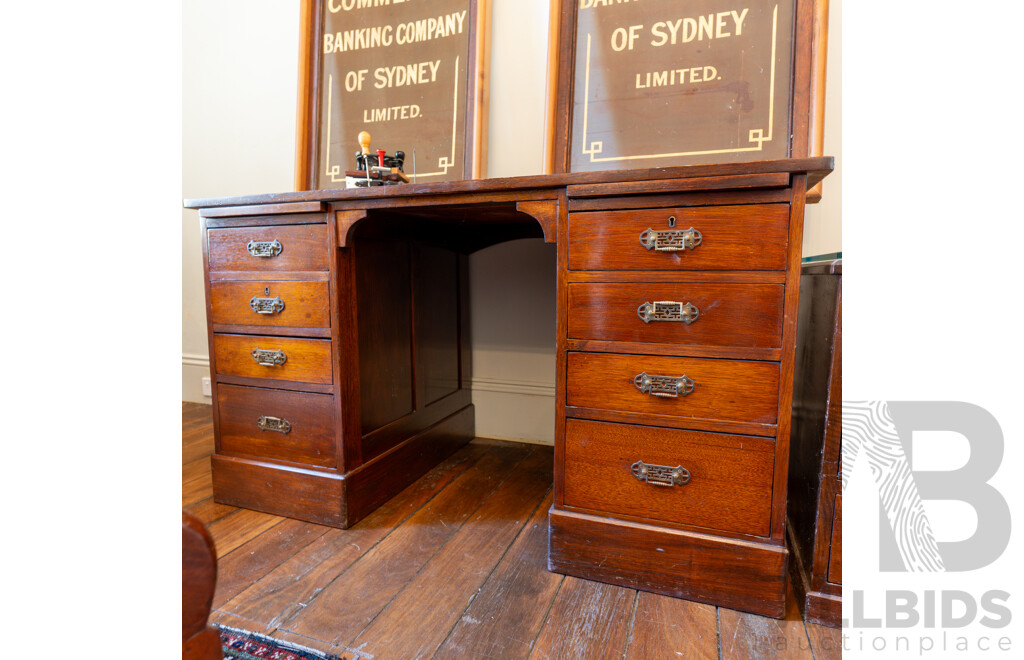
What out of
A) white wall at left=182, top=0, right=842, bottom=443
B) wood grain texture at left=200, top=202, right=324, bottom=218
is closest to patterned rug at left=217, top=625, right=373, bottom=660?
wood grain texture at left=200, top=202, right=324, bottom=218

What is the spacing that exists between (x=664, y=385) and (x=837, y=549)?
42 cm

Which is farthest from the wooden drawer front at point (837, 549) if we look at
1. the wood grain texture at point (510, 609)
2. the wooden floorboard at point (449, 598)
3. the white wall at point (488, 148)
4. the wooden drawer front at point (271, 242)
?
the wooden drawer front at point (271, 242)

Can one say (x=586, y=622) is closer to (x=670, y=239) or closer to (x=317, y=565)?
(x=317, y=565)

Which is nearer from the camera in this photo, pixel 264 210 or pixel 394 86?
pixel 264 210

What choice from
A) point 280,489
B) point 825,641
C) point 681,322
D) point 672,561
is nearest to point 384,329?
point 280,489

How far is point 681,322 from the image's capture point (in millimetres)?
947

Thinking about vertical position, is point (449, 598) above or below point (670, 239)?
below

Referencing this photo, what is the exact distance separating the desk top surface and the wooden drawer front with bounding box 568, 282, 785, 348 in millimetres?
204

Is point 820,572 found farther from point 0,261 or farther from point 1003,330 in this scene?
point 0,261

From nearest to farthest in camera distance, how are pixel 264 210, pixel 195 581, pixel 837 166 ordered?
1. pixel 195 581
2. pixel 264 210
3. pixel 837 166

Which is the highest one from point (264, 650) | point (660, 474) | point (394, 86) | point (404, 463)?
point (394, 86)

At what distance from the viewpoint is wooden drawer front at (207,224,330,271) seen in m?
1.21

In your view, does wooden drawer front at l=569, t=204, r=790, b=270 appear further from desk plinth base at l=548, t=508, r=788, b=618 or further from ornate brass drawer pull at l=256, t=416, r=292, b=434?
ornate brass drawer pull at l=256, t=416, r=292, b=434

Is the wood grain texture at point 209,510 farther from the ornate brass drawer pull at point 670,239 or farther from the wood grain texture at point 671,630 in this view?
the ornate brass drawer pull at point 670,239
